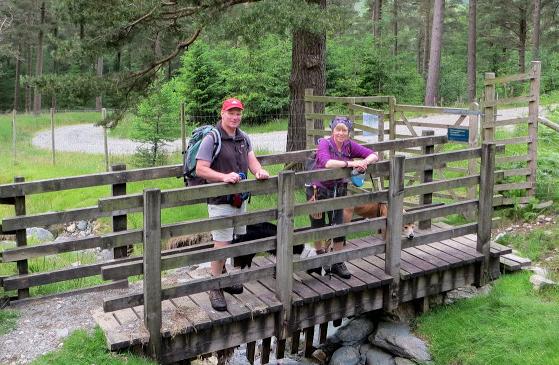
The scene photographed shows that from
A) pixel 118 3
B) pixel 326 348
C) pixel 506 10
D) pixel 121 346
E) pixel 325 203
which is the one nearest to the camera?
pixel 121 346

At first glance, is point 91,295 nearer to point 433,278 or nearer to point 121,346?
point 121,346

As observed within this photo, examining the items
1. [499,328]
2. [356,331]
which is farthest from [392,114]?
[499,328]

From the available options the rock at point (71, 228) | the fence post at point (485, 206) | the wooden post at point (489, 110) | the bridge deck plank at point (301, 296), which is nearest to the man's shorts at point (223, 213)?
the bridge deck plank at point (301, 296)

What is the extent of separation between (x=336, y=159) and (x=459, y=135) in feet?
12.0

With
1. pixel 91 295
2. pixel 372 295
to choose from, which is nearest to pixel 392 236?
pixel 372 295

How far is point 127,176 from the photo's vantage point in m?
6.34

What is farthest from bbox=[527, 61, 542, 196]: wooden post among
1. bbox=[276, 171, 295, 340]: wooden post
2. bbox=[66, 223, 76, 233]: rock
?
bbox=[66, 223, 76, 233]: rock

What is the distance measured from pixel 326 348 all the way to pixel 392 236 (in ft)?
6.27

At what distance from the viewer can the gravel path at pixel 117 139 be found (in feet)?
59.9

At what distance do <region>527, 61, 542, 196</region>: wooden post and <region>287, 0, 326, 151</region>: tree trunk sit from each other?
3678 millimetres

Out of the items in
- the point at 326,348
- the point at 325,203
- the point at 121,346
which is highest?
the point at 325,203

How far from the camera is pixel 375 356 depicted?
6723 mm

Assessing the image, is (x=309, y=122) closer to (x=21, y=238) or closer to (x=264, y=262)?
(x=264, y=262)

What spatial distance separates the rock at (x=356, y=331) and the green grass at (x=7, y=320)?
3.69 meters
